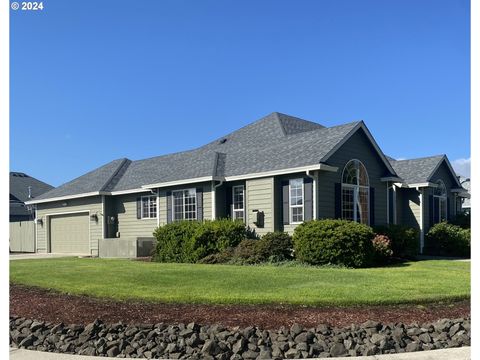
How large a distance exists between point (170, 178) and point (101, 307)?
1393 centimetres

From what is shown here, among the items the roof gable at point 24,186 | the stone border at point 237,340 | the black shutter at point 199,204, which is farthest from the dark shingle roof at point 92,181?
the stone border at point 237,340

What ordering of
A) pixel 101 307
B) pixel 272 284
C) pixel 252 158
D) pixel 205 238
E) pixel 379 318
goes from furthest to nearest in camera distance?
pixel 252 158 → pixel 205 238 → pixel 272 284 → pixel 101 307 → pixel 379 318

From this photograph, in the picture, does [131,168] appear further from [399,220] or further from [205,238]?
[399,220]

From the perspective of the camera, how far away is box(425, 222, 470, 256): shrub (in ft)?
68.2

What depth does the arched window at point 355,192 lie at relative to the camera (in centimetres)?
1830

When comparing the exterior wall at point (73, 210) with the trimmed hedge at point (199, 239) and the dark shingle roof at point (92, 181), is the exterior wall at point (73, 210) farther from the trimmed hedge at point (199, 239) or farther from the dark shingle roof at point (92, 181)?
the trimmed hedge at point (199, 239)

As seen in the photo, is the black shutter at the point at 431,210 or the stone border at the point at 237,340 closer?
the stone border at the point at 237,340

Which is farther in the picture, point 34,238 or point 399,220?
point 34,238

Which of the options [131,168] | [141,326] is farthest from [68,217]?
[141,326]

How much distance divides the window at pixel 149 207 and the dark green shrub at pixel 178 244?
5053 mm

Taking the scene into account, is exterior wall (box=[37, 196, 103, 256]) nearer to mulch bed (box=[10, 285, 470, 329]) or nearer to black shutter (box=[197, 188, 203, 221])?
black shutter (box=[197, 188, 203, 221])

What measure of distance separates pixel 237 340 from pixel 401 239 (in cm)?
1341

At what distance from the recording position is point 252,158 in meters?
20.3

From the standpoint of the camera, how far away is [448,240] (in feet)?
69.4
